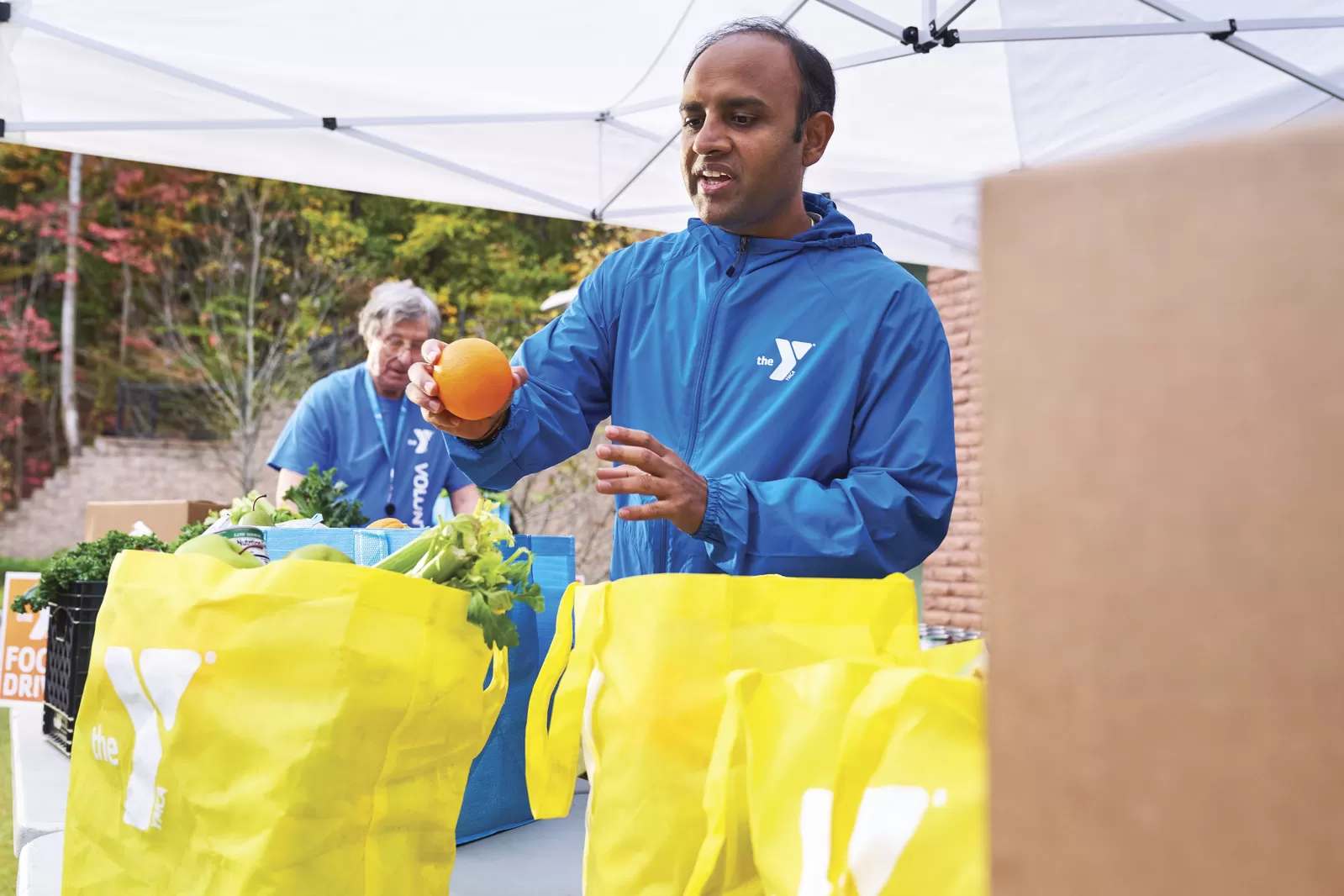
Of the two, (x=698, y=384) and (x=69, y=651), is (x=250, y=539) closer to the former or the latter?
(x=698, y=384)

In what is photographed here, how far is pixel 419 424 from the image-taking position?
4156 mm

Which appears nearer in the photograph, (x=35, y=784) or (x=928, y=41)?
(x=35, y=784)

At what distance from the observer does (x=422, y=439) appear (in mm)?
4145

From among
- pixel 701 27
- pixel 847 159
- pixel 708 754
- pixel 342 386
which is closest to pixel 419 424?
pixel 342 386

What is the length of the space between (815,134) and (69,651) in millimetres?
2256

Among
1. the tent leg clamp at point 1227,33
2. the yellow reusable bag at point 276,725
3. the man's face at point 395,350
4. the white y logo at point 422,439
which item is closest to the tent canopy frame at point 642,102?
the tent leg clamp at point 1227,33

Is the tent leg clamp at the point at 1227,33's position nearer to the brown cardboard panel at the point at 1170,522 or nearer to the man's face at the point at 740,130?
the man's face at the point at 740,130

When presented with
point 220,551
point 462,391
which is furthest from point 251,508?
point 462,391

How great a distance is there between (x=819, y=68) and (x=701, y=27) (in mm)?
2469

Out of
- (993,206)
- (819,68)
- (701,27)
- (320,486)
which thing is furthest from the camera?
(701,27)

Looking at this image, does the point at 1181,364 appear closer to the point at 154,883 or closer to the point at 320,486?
the point at 154,883

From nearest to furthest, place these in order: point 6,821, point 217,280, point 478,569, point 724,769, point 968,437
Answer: point 724,769, point 478,569, point 6,821, point 968,437, point 217,280

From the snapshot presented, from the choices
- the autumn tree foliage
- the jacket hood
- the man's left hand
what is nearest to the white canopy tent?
the jacket hood

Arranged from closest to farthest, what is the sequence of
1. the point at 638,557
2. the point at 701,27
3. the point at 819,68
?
the point at 638,557 → the point at 819,68 → the point at 701,27
